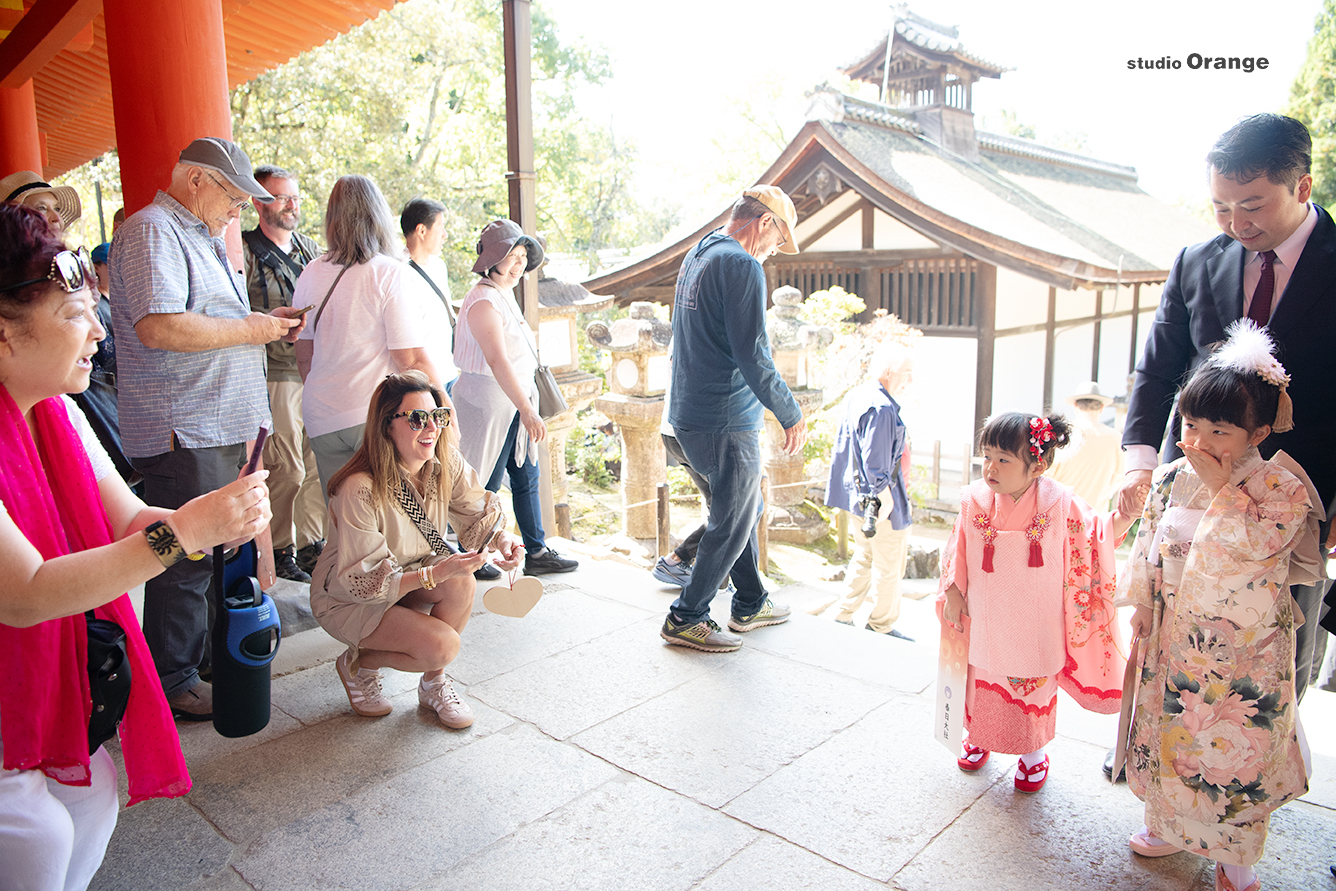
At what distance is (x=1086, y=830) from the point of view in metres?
2.24

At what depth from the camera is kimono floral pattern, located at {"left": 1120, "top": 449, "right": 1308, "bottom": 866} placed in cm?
197

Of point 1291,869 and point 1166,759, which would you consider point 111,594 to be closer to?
point 1166,759

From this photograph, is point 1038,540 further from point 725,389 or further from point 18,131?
point 18,131

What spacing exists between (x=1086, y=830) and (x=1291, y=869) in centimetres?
44

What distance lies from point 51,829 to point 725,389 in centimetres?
237

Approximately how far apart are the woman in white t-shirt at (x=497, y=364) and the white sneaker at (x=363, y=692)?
1.18 m

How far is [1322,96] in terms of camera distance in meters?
14.5

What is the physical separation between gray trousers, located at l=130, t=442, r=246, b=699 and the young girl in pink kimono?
233 cm

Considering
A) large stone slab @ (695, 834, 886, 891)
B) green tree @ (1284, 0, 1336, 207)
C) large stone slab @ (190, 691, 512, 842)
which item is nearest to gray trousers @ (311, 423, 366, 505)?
large stone slab @ (190, 691, 512, 842)

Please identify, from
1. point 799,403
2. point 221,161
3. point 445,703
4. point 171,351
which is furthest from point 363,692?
point 799,403

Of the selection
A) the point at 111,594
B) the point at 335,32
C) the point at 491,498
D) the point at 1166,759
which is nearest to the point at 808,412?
the point at 335,32

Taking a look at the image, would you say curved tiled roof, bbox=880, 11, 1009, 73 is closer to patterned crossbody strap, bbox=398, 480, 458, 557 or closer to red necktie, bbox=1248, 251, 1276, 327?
red necktie, bbox=1248, 251, 1276, 327

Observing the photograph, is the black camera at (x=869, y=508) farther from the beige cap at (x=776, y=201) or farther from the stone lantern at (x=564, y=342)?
the stone lantern at (x=564, y=342)

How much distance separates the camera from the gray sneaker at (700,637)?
3.36 m
